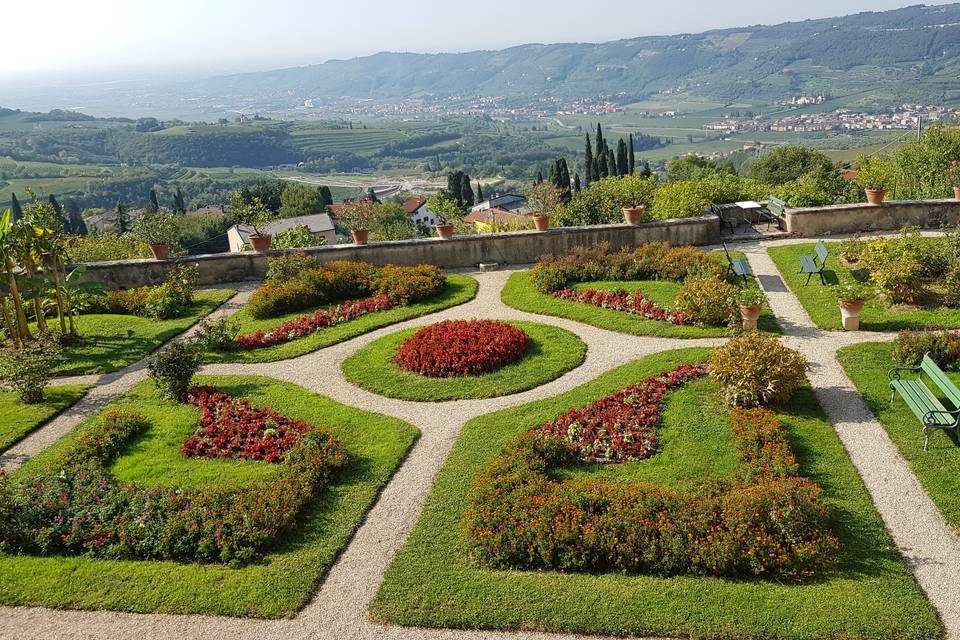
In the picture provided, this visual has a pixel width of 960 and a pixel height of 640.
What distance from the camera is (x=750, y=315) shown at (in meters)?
14.7

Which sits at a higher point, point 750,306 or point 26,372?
point 750,306

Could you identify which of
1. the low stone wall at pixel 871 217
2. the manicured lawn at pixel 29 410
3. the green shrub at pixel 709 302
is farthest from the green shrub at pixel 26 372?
the low stone wall at pixel 871 217

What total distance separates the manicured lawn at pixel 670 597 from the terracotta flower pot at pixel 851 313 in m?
5.90

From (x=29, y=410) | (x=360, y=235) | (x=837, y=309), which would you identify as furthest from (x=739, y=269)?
(x=29, y=410)

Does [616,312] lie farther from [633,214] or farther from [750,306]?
[633,214]

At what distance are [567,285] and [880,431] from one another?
9114 mm

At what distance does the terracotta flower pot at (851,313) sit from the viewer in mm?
14281

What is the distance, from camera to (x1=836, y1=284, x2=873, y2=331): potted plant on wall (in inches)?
562

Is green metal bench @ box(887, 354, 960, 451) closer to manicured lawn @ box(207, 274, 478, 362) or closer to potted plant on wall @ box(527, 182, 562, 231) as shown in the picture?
manicured lawn @ box(207, 274, 478, 362)

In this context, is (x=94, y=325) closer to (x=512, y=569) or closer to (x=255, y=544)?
(x=255, y=544)

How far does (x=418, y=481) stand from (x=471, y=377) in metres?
3.63

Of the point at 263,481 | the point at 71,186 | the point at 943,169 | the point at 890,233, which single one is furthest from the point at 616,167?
the point at 71,186

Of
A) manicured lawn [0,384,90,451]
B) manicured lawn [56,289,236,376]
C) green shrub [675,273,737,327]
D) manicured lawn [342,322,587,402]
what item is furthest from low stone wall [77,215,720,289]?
manicured lawn [0,384,90,451]

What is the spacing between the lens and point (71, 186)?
182375mm
